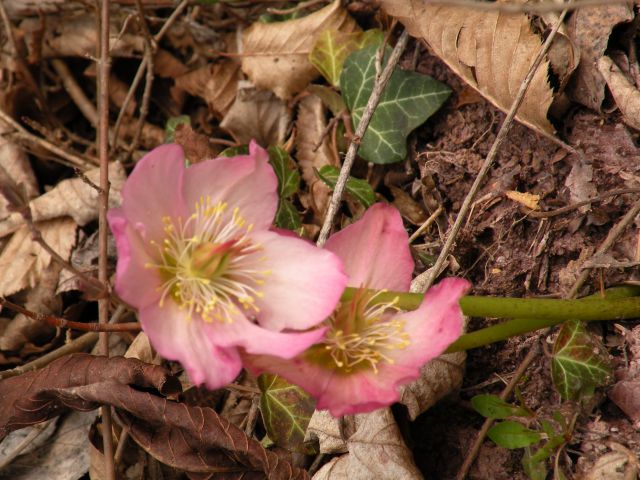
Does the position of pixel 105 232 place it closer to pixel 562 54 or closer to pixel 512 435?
pixel 512 435

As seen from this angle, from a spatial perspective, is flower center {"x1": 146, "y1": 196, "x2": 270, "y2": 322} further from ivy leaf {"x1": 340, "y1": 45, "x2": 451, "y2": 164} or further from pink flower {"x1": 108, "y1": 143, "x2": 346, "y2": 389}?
ivy leaf {"x1": 340, "y1": 45, "x2": 451, "y2": 164}

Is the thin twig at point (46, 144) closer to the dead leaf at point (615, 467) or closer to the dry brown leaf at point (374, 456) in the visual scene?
Result: the dry brown leaf at point (374, 456)

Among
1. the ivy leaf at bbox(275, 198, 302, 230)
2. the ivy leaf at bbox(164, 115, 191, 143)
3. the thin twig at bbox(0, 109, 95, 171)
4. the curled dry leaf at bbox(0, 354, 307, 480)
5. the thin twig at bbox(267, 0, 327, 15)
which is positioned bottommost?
the curled dry leaf at bbox(0, 354, 307, 480)

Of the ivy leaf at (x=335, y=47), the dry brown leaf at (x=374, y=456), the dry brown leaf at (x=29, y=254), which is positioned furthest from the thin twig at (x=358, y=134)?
the dry brown leaf at (x=29, y=254)

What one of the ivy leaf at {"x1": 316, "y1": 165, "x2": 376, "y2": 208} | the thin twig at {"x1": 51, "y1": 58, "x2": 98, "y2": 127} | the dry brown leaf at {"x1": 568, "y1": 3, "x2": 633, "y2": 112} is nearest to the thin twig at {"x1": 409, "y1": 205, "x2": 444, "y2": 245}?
the ivy leaf at {"x1": 316, "y1": 165, "x2": 376, "y2": 208}

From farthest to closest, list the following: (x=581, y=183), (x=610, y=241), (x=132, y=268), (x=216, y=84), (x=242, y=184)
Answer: (x=216, y=84) < (x=581, y=183) < (x=610, y=241) < (x=242, y=184) < (x=132, y=268)

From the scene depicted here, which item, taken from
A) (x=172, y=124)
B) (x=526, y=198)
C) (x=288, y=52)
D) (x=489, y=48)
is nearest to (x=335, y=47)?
(x=288, y=52)

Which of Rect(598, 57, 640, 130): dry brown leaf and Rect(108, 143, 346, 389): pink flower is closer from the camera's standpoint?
Rect(108, 143, 346, 389): pink flower
